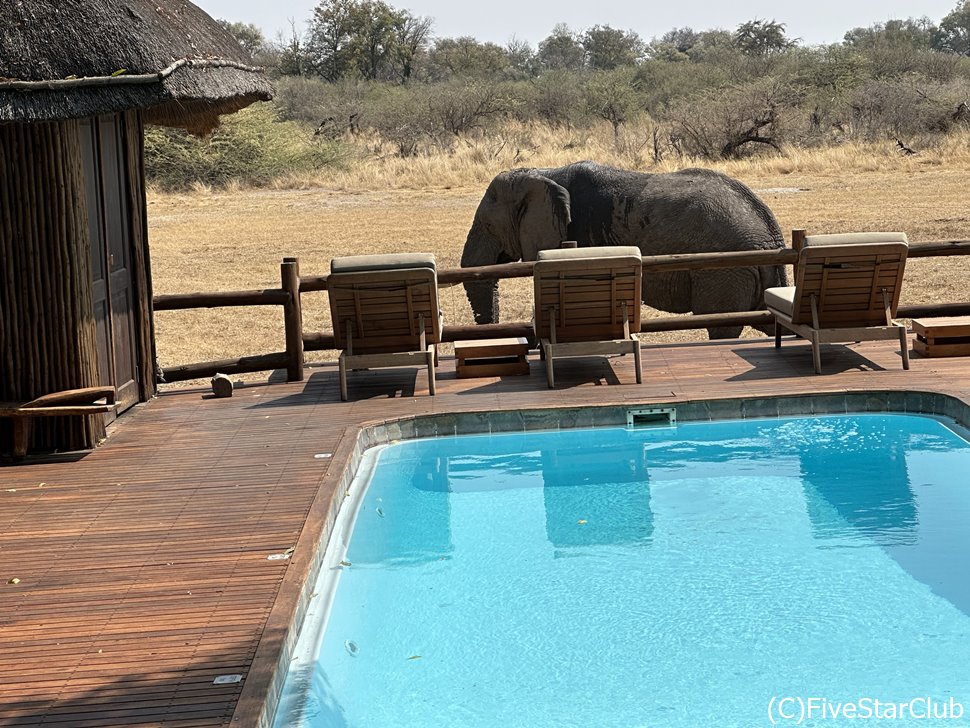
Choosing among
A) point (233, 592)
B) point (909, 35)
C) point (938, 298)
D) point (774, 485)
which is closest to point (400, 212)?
point (938, 298)

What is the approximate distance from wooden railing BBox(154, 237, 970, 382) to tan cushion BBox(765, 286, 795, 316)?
21cm

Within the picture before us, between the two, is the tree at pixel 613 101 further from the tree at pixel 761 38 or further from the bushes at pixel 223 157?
the tree at pixel 761 38

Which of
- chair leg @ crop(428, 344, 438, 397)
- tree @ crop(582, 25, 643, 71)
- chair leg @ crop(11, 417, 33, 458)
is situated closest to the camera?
chair leg @ crop(11, 417, 33, 458)

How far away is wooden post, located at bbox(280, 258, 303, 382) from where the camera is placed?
8898mm

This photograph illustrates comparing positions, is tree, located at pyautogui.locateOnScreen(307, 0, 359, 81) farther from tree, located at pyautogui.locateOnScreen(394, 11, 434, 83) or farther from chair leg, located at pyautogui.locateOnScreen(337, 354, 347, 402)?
chair leg, located at pyautogui.locateOnScreen(337, 354, 347, 402)

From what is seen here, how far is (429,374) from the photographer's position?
8656 millimetres

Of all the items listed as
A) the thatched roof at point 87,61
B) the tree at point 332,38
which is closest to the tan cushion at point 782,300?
the thatched roof at point 87,61

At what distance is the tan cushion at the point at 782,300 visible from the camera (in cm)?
915

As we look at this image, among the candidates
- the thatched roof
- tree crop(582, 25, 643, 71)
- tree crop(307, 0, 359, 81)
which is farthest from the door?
tree crop(582, 25, 643, 71)

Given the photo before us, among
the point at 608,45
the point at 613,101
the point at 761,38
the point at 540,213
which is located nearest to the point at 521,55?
the point at 608,45

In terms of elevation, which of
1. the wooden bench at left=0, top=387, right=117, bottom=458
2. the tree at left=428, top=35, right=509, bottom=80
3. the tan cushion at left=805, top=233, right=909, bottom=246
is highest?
the tree at left=428, top=35, right=509, bottom=80

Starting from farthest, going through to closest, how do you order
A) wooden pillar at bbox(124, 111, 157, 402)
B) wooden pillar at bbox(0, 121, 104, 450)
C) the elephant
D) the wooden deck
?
1. the elephant
2. wooden pillar at bbox(124, 111, 157, 402)
3. wooden pillar at bbox(0, 121, 104, 450)
4. the wooden deck

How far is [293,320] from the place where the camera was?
355 inches

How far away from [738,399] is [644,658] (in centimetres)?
338
